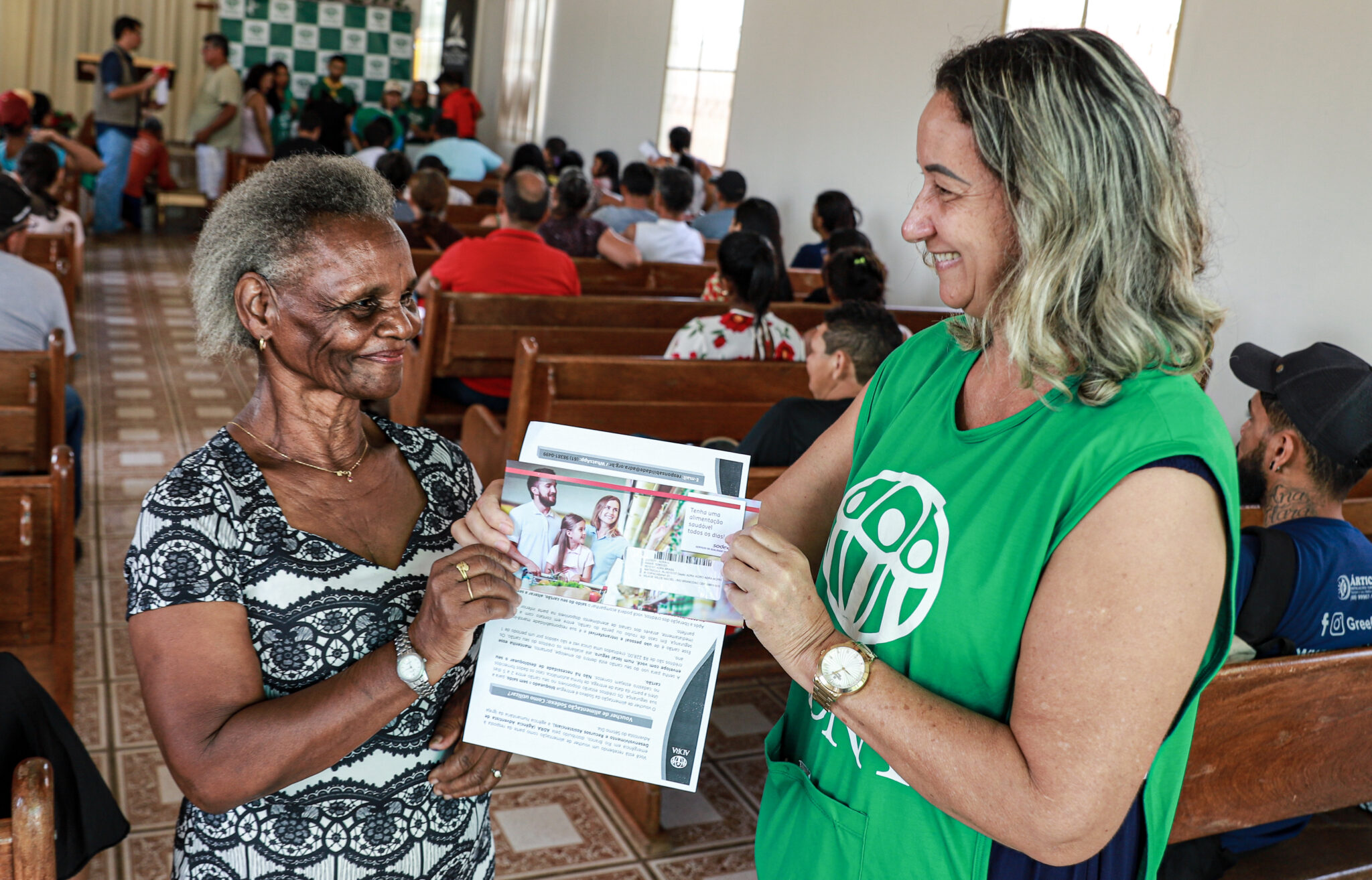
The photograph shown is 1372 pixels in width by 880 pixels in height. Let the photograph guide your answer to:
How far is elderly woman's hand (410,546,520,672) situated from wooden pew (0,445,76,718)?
0.93 meters

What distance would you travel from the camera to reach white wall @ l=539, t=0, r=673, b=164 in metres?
9.45

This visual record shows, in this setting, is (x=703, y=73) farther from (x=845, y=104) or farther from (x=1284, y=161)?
(x=1284, y=161)

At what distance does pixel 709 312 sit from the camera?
4.20m

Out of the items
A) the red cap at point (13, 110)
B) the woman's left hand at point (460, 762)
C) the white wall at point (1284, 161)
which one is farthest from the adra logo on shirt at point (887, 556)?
the red cap at point (13, 110)

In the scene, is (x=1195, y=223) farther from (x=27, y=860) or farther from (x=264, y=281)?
(x=27, y=860)

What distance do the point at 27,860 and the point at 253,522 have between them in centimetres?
39

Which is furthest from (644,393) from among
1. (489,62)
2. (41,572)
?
(489,62)

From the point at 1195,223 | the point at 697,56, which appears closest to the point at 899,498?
the point at 1195,223

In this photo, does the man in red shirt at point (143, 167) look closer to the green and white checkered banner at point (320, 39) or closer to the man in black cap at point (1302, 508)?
the green and white checkered banner at point (320, 39)

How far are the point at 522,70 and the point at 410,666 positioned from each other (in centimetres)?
1271

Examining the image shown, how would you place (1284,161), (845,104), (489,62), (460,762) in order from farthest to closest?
1. (489,62)
2. (845,104)
3. (1284,161)
4. (460,762)

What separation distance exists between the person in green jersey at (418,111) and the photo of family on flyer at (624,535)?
1186 centimetres

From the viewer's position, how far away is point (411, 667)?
1.15m

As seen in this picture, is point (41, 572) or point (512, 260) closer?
point (41, 572)
